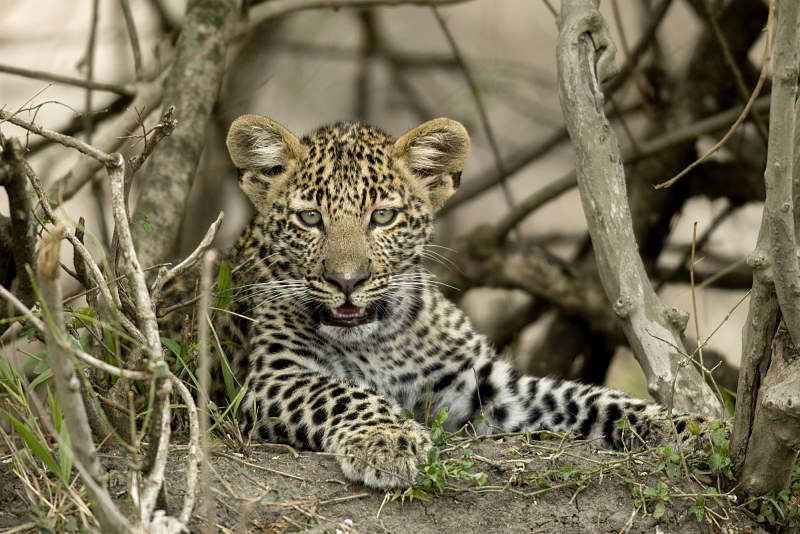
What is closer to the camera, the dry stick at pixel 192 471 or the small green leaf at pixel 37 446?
the dry stick at pixel 192 471

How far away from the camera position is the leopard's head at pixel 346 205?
5.54 metres

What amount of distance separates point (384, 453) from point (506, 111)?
894cm

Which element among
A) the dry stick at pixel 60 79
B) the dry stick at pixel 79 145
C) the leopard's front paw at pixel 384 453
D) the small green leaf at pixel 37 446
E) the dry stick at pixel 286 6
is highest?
the dry stick at pixel 286 6

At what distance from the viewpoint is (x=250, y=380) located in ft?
18.2

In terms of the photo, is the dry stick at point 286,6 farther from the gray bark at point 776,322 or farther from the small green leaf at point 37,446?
the gray bark at point 776,322

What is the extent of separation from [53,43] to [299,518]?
26.1 feet

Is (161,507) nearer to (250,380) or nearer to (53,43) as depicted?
(250,380)

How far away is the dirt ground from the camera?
422 centimetres

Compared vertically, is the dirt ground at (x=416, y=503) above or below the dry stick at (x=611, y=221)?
below

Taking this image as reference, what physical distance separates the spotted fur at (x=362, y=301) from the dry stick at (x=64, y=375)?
195cm

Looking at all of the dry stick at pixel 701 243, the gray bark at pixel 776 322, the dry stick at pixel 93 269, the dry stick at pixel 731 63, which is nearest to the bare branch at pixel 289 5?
the dry stick at pixel 731 63

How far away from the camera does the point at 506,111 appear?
1295cm

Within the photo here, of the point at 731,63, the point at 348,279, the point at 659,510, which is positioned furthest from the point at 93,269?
the point at 731,63

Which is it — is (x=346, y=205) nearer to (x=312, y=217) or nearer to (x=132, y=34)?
(x=312, y=217)
